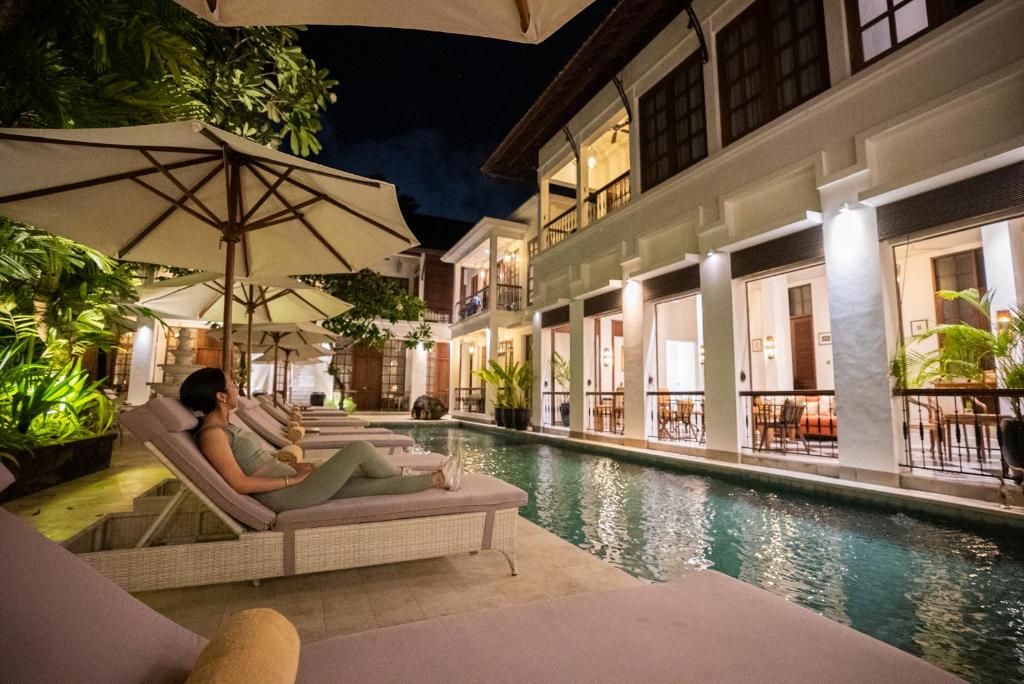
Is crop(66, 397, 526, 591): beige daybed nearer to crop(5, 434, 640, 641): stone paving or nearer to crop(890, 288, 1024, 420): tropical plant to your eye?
crop(5, 434, 640, 641): stone paving

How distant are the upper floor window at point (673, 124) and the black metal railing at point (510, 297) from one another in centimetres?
769

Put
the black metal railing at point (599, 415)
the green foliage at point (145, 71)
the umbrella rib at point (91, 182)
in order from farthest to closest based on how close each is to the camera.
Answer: the black metal railing at point (599, 415)
the umbrella rib at point (91, 182)
the green foliage at point (145, 71)

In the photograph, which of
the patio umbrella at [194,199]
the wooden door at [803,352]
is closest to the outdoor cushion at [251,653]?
the patio umbrella at [194,199]

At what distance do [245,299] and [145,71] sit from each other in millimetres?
4769

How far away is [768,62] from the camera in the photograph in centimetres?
756

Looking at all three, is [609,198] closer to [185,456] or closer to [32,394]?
[32,394]

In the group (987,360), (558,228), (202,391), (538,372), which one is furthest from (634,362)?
(202,391)

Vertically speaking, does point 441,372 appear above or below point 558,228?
below

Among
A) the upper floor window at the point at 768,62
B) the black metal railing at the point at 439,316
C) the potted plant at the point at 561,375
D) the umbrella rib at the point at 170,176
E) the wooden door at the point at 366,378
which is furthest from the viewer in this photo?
the black metal railing at the point at 439,316

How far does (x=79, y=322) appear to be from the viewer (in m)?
5.14

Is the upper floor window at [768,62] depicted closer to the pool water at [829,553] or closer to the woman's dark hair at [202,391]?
the pool water at [829,553]

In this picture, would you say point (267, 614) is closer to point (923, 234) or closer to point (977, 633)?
point (977, 633)

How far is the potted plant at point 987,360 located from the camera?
456cm

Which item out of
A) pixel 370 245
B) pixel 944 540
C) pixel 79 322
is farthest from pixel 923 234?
pixel 79 322
